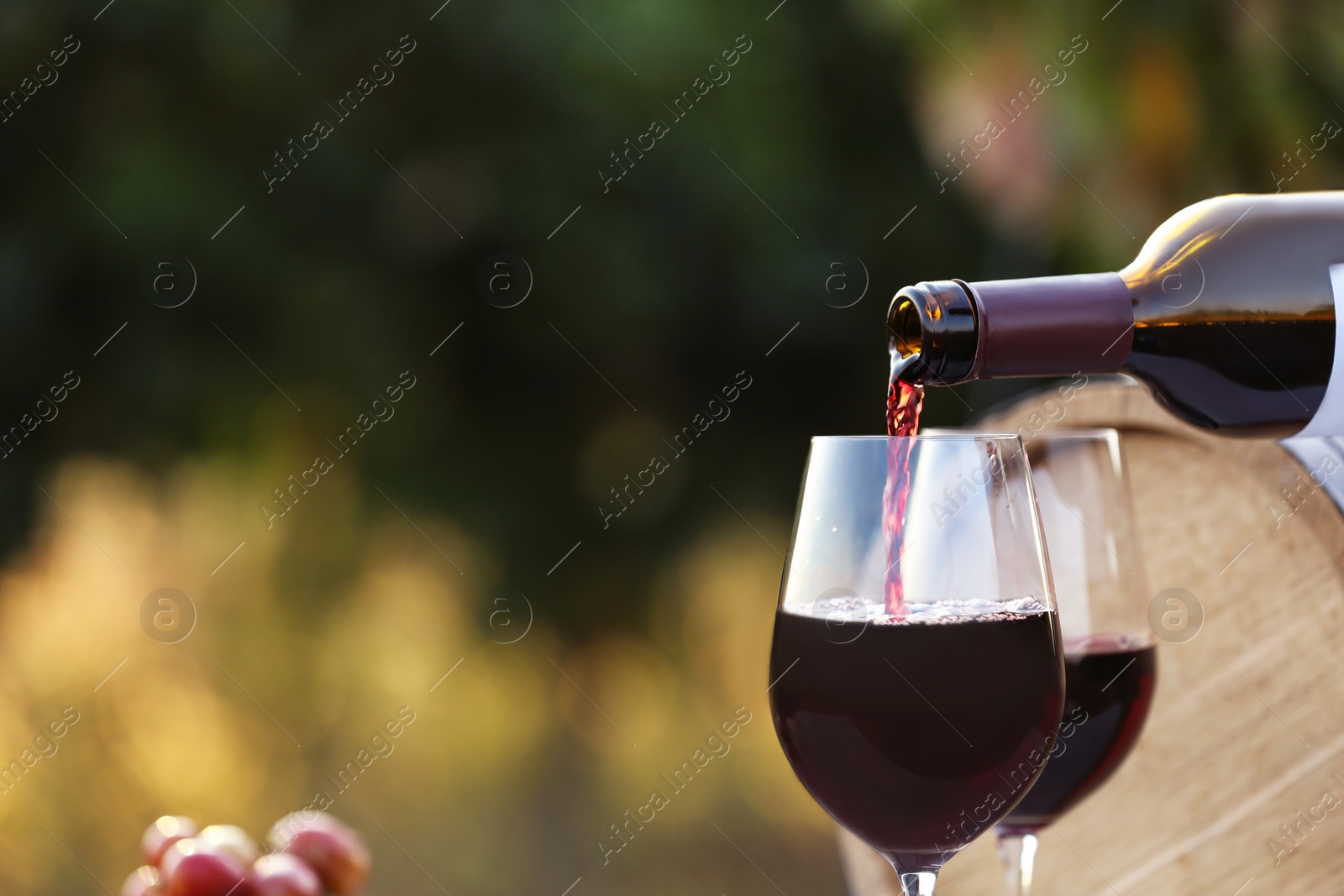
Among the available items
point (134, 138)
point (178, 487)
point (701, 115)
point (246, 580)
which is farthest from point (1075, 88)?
point (246, 580)

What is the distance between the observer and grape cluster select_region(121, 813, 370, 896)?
1.22 m

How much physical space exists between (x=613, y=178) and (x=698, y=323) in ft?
Result: 1.02

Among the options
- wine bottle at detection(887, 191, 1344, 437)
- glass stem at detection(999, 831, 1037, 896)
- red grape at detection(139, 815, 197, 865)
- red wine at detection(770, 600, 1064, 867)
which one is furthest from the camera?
red grape at detection(139, 815, 197, 865)

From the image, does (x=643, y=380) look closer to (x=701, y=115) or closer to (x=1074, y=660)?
(x=701, y=115)

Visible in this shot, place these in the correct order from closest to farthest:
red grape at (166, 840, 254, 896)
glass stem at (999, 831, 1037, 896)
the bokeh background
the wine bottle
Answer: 1. the wine bottle
2. glass stem at (999, 831, 1037, 896)
3. red grape at (166, 840, 254, 896)
4. the bokeh background

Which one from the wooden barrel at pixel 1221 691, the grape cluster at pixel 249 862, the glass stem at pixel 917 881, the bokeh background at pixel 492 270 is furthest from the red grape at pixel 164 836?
the bokeh background at pixel 492 270

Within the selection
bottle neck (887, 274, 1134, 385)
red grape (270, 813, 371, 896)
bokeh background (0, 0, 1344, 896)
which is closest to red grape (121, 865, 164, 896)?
red grape (270, 813, 371, 896)

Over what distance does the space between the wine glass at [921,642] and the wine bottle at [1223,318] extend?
0.29 ft

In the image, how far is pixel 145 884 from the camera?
128 cm

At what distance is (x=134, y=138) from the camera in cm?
223

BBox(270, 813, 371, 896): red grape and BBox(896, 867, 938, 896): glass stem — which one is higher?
BBox(270, 813, 371, 896): red grape

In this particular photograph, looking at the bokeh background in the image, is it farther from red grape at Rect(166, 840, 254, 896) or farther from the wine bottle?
red grape at Rect(166, 840, 254, 896)

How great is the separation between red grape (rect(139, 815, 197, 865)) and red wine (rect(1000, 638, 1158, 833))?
87 centimetres

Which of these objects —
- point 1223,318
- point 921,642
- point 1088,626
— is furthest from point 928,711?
point 1223,318
